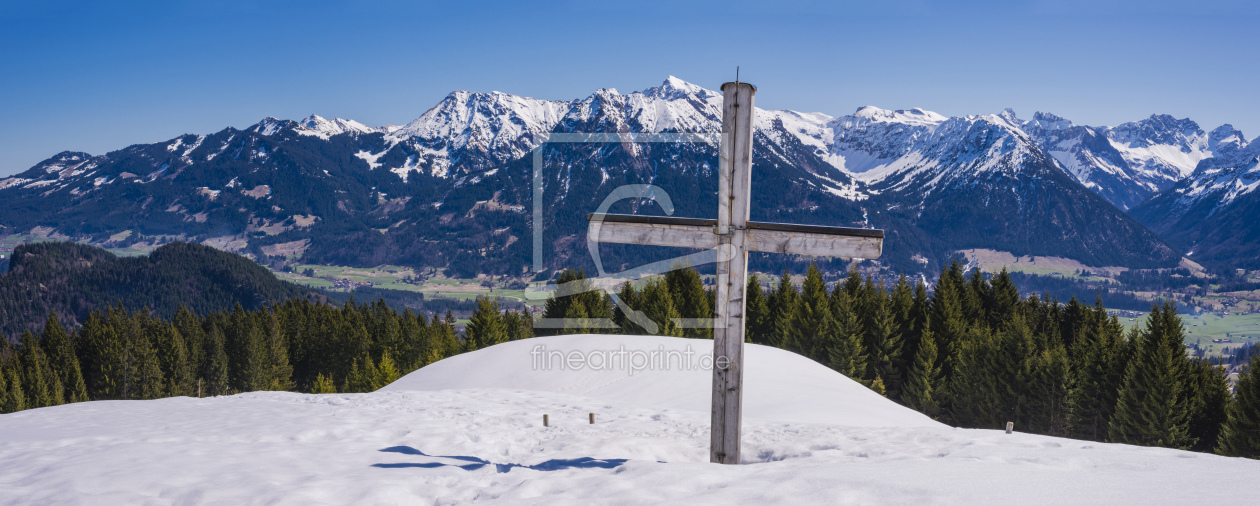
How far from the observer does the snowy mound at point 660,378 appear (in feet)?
46.9

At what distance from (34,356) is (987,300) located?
90191 millimetres

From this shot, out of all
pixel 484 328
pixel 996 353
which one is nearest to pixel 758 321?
pixel 996 353

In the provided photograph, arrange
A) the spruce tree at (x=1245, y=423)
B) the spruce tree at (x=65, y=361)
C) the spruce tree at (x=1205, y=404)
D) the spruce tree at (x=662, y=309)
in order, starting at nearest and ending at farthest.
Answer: the spruce tree at (x=1245, y=423), the spruce tree at (x=1205, y=404), the spruce tree at (x=662, y=309), the spruce tree at (x=65, y=361)

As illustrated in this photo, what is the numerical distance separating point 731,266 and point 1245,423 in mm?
33840

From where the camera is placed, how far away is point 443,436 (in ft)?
33.5

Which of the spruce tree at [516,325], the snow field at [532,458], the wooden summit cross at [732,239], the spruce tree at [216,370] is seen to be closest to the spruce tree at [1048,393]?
the snow field at [532,458]

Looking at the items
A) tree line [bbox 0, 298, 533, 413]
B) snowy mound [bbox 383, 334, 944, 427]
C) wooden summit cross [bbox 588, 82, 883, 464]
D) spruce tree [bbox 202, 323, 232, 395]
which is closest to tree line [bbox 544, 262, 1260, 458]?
snowy mound [bbox 383, 334, 944, 427]

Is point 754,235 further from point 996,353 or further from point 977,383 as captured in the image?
point 977,383

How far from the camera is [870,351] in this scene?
46.8m

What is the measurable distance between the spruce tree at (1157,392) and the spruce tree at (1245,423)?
9.99ft

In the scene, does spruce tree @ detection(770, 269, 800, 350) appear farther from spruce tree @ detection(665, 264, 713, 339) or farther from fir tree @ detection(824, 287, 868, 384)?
spruce tree @ detection(665, 264, 713, 339)

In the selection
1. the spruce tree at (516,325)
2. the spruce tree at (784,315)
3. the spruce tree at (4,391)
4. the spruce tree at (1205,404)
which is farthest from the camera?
the spruce tree at (516,325)

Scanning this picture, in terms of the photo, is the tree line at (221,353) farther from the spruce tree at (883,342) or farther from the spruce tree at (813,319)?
the spruce tree at (883,342)

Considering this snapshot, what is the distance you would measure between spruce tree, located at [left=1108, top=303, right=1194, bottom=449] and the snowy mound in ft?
77.7
